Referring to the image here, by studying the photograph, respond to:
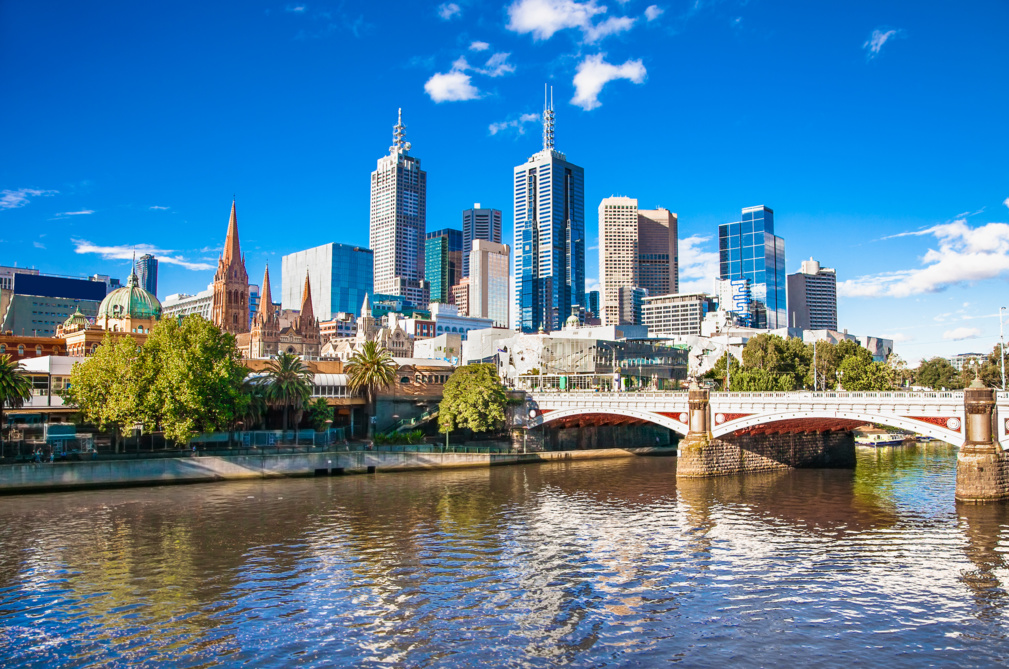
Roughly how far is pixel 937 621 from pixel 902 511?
2890 centimetres

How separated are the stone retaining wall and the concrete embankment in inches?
958

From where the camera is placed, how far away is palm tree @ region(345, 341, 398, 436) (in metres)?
100

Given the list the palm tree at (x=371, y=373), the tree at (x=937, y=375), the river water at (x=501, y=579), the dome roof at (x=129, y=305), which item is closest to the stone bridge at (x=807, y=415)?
the river water at (x=501, y=579)

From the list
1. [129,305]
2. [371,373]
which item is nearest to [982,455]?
[371,373]

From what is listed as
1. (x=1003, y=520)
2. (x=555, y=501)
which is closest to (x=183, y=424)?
(x=555, y=501)

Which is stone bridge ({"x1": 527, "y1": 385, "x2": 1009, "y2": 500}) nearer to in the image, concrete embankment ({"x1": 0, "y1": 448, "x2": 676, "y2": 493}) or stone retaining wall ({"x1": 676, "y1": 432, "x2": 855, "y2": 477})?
stone retaining wall ({"x1": 676, "y1": 432, "x2": 855, "y2": 477})

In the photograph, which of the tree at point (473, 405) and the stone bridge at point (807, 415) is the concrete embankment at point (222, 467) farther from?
the stone bridge at point (807, 415)

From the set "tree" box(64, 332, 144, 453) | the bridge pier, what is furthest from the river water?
"tree" box(64, 332, 144, 453)

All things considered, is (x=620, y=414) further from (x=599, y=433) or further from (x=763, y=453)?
(x=599, y=433)

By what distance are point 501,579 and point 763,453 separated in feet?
179

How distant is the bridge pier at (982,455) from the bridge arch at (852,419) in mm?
1220

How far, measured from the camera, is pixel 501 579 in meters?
41.9

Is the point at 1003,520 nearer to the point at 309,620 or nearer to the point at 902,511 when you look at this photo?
the point at 902,511

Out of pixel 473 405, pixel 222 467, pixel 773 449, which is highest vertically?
pixel 473 405
